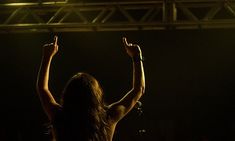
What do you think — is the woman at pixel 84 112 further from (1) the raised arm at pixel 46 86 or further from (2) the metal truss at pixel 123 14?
(2) the metal truss at pixel 123 14

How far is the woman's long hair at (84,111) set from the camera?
1.62 m

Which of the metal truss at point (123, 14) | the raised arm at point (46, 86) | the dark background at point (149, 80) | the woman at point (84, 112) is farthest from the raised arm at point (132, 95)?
the dark background at point (149, 80)

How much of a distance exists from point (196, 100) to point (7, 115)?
390 centimetres

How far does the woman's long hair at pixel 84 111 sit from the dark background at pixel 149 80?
19.4 ft

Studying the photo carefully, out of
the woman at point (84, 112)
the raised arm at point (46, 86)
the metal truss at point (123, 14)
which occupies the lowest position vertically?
the woman at point (84, 112)

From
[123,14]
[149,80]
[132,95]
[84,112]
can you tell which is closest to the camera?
[84,112]

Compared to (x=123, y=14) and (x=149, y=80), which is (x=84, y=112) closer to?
(x=123, y=14)

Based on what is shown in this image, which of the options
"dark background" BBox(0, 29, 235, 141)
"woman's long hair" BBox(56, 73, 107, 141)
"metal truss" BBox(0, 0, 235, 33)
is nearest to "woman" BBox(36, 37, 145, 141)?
"woman's long hair" BBox(56, 73, 107, 141)

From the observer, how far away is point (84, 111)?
1639 mm

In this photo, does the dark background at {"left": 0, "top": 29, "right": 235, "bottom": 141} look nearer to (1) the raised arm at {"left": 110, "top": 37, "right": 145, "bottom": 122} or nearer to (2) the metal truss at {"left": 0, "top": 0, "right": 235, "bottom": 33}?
(2) the metal truss at {"left": 0, "top": 0, "right": 235, "bottom": 33}

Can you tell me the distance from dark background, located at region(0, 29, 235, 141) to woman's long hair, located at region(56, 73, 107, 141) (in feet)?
19.4

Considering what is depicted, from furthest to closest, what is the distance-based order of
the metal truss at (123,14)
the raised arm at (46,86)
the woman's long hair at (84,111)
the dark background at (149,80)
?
the dark background at (149,80) → the metal truss at (123,14) → the raised arm at (46,86) → the woman's long hair at (84,111)

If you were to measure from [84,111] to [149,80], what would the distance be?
6.50 m

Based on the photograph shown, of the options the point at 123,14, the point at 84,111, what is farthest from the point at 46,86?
the point at 123,14
